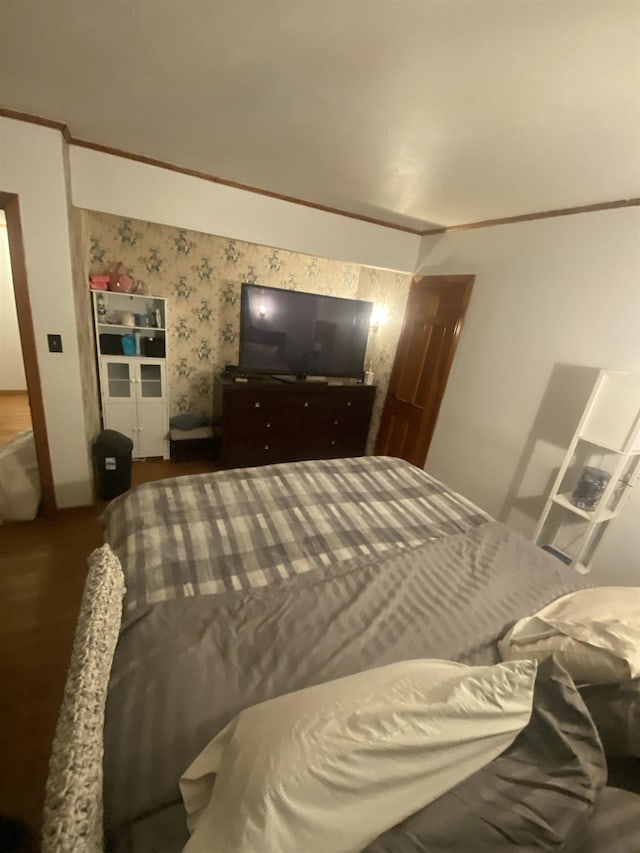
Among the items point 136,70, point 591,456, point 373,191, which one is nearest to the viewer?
point 136,70

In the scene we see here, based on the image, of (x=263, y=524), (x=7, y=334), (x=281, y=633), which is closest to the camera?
(x=281, y=633)

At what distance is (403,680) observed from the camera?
70cm

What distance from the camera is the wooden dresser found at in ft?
10.0

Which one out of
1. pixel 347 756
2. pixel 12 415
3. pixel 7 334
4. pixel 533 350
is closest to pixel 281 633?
pixel 347 756

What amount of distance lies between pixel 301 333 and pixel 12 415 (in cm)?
341

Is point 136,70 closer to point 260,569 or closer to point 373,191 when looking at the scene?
point 373,191

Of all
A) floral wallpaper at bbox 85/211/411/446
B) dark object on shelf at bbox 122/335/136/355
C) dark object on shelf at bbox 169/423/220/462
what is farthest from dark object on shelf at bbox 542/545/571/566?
dark object on shelf at bbox 122/335/136/355

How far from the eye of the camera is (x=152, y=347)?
300cm

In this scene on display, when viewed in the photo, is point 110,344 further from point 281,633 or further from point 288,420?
point 281,633

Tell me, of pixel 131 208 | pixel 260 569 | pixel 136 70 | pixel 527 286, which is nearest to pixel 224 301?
pixel 131 208

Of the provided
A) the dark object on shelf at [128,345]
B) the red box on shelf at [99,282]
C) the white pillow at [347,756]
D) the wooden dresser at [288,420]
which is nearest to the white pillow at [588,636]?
the white pillow at [347,756]

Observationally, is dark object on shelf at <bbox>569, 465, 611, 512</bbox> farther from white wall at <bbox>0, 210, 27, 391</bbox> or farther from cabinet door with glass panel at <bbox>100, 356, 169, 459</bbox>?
white wall at <bbox>0, 210, 27, 391</bbox>

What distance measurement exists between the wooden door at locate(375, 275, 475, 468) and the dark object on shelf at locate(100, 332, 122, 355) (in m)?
2.47

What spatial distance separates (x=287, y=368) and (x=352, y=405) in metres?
0.76
